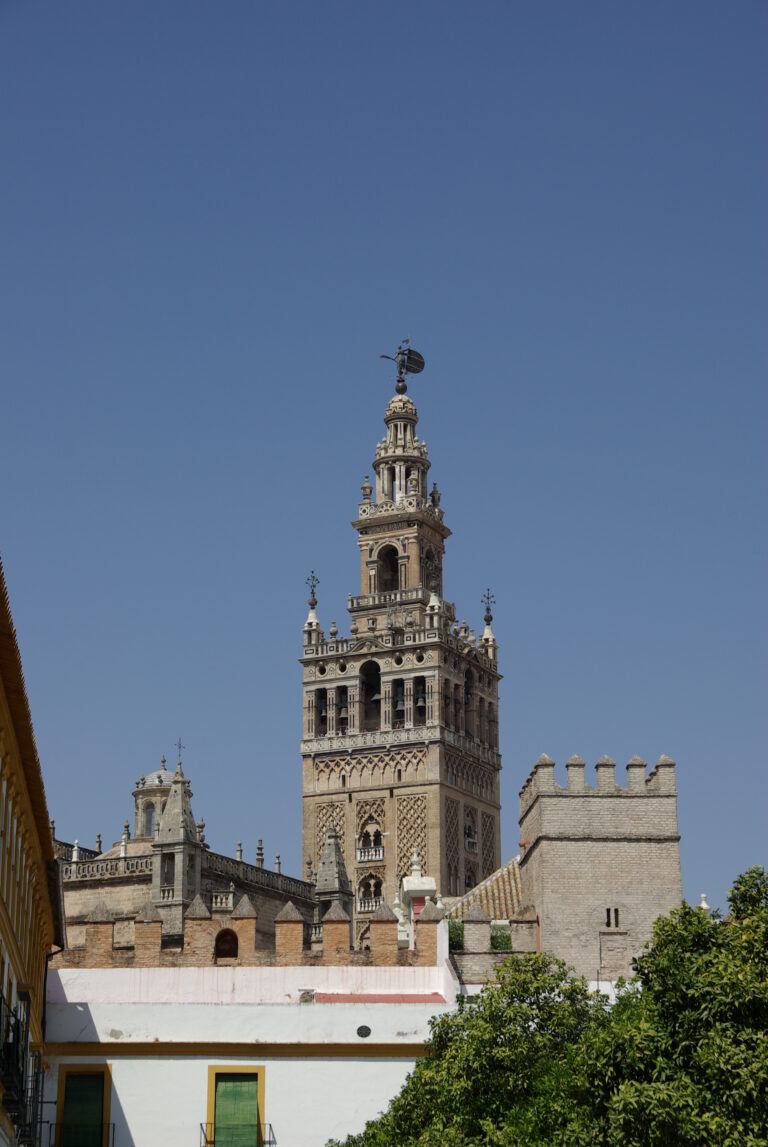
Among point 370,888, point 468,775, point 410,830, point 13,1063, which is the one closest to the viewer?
point 13,1063

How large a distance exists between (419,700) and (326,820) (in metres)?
6.68

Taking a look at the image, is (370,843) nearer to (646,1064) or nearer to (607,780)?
(607,780)

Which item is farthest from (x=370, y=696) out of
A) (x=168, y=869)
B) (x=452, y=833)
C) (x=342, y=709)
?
(x=168, y=869)

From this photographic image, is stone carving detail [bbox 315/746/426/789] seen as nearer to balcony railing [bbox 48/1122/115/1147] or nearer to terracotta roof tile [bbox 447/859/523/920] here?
terracotta roof tile [bbox 447/859/523/920]

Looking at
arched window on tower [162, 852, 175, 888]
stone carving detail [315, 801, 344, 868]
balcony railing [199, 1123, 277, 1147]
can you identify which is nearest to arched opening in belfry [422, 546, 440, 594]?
stone carving detail [315, 801, 344, 868]

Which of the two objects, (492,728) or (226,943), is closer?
(226,943)

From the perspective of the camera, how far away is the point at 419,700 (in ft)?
291

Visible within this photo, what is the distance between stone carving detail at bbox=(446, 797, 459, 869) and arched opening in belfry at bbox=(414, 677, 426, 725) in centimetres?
367

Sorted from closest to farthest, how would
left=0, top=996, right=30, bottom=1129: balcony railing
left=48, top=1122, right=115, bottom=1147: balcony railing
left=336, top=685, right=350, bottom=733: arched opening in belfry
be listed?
1. left=0, top=996, right=30, bottom=1129: balcony railing
2. left=48, top=1122, right=115, bottom=1147: balcony railing
3. left=336, top=685, right=350, bottom=733: arched opening in belfry

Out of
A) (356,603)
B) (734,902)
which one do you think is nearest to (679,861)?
(734,902)

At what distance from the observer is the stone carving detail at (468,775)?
3497 inches

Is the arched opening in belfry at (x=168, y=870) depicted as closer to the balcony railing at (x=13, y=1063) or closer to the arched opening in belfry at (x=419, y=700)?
the arched opening in belfry at (x=419, y=700)

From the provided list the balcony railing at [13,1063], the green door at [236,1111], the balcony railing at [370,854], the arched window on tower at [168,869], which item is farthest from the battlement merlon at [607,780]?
the balcony railing at [370,854]

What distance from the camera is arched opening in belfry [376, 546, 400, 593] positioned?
9331cm
